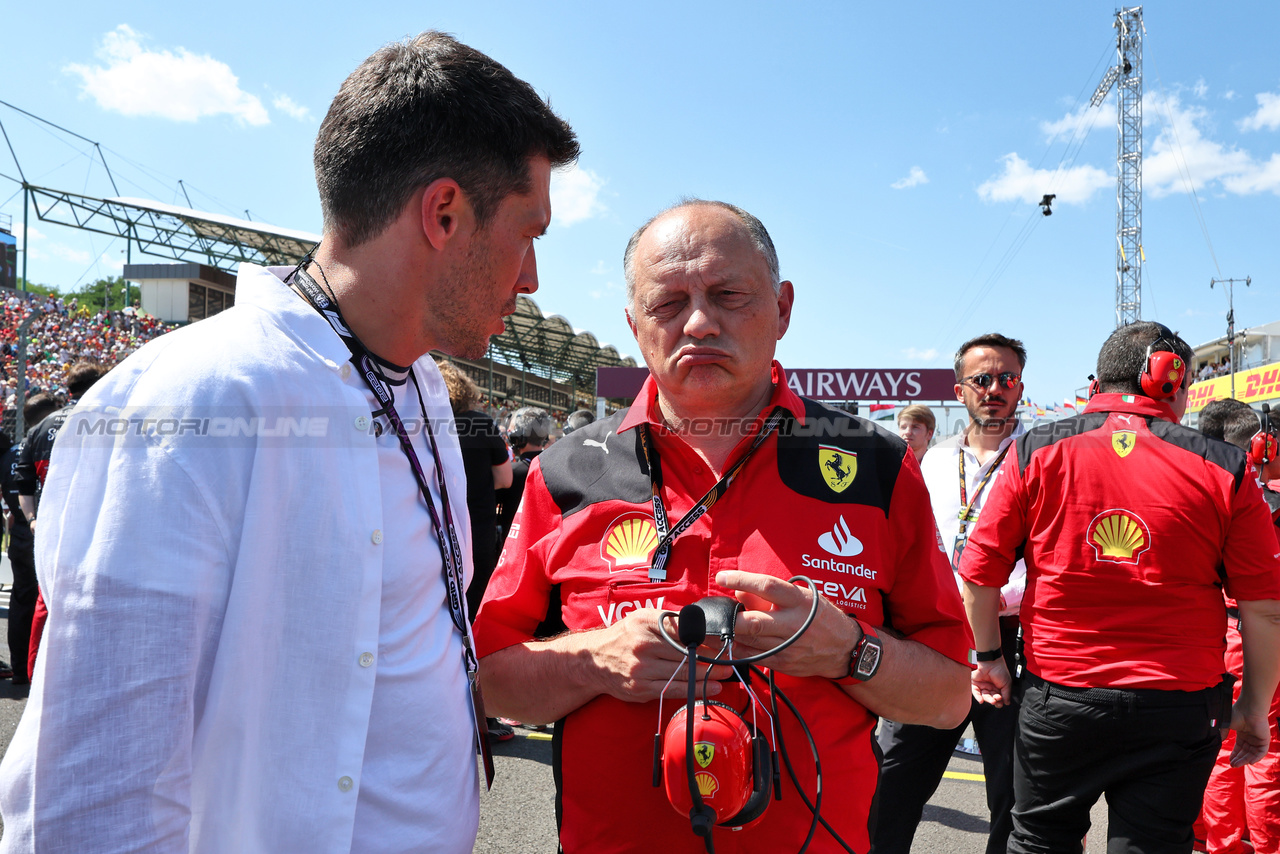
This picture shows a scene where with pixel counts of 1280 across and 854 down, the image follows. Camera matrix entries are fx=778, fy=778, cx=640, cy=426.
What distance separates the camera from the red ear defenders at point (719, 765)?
1372 mm

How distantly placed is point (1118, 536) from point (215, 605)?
2824 mm

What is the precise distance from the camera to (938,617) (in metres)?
1.75

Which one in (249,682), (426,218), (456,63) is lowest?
(249,682)

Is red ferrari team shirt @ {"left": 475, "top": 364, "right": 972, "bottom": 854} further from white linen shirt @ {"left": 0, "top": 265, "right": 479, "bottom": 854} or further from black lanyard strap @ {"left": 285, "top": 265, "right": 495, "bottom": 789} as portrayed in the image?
white linen shirt @ {"left": 0, "top": 265, "right": 479, "bottom": 854}

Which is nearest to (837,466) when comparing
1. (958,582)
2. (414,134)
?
(414,134)

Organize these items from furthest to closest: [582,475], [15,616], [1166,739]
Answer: [15,616] < [1166,739] < [582,475]

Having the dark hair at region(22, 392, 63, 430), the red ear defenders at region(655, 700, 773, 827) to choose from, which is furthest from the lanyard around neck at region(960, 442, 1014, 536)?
the dark hair at region(22, 392, 63, 430)

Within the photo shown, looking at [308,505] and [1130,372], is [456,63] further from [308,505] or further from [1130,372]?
[1130,372]

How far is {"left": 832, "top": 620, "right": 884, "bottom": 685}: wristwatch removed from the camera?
1566 mm

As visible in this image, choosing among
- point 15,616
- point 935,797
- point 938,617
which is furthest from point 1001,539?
point 15,616

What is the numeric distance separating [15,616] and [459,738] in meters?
5.71

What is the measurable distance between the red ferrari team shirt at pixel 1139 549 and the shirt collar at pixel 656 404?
1466mm

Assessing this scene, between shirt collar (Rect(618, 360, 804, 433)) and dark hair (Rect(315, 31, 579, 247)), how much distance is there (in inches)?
27.9

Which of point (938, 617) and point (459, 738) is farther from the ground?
point (938, 617)
